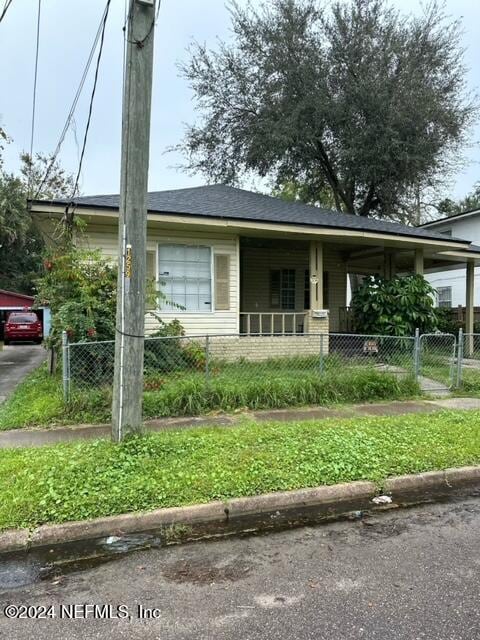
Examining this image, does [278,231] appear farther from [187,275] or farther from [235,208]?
[187,275]

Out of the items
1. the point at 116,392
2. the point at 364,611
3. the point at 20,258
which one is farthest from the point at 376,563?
the point at 20,258

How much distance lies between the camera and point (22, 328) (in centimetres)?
2231

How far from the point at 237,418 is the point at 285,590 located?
3.75 m

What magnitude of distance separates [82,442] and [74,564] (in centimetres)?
206

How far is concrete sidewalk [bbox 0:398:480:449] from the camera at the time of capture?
550cm

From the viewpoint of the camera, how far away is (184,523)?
3.71 metres

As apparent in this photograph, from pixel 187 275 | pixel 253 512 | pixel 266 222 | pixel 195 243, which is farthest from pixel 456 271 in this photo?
pixel 253 512

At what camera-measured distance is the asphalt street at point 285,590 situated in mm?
2408

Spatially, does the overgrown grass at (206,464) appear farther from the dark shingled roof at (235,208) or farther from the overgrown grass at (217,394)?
the dark shingled roof at (235,208)

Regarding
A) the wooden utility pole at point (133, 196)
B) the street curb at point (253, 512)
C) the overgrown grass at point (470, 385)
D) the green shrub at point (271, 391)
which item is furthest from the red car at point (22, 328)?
the street curb at point (253, 512)

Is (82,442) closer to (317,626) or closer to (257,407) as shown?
(257,407)

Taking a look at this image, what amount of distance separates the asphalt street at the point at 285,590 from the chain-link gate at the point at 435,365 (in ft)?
18.2

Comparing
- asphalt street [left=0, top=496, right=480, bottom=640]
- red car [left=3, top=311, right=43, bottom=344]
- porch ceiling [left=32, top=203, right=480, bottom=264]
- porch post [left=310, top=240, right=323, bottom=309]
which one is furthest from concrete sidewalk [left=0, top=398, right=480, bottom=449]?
red car [left=3, top=311, right=43, bottom=344]

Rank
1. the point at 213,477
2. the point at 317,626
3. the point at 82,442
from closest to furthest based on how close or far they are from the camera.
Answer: the point at 317,626, the point at 213,477, the point at 82,442
